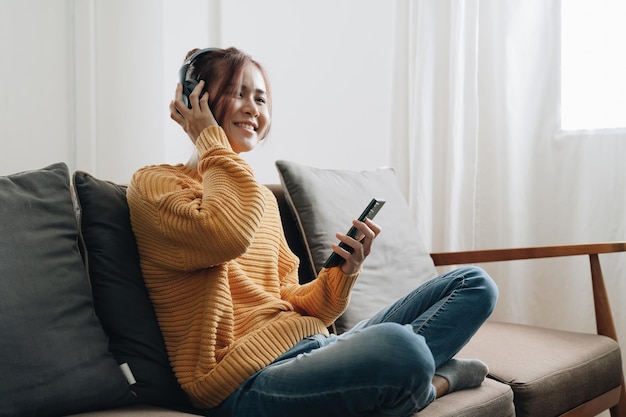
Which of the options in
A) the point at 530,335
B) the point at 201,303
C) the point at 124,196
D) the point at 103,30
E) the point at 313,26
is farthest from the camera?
the point at 313,26

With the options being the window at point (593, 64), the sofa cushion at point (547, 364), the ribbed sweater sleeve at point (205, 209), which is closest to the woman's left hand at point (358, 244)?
the ribbed sweater sleeve at point (205, 209)

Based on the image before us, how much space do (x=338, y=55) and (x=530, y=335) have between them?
145 cm

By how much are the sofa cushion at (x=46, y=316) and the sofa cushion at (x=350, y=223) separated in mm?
739

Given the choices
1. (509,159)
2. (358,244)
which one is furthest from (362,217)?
(509,159)

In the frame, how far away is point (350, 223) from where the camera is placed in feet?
6.40

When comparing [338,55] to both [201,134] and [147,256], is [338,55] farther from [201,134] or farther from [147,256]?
[147,256]

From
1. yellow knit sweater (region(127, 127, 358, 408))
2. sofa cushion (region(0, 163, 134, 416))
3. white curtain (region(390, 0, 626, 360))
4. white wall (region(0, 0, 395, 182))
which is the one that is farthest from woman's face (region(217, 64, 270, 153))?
white curtain (region(390, 0, 626, 360))

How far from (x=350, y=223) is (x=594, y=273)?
728 mm

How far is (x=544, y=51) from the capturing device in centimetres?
259

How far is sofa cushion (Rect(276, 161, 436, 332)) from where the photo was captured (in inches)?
73.5

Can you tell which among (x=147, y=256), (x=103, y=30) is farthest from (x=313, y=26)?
(x=147, y=256)

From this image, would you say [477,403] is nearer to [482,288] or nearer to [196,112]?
[482,288]

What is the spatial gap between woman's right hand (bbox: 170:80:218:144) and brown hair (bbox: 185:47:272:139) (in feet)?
0.10

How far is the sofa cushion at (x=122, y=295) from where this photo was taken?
127 cm
